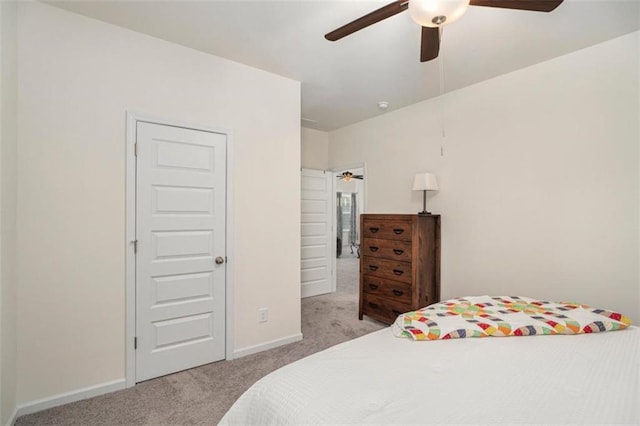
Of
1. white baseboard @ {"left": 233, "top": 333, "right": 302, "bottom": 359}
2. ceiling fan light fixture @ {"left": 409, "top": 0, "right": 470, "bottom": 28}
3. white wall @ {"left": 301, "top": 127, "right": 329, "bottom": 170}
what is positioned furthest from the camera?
white wall @ {"left": 301, "top": 127, "right": 329, "bottom": 170}

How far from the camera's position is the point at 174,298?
96.6 inches

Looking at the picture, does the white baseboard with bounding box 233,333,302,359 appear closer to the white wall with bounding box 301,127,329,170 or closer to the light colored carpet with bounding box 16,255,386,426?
the light colored carpet with bounding box 16,255,386,426

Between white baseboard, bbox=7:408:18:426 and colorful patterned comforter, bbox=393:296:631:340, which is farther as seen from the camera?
white baseboard, bbox=7:408:18:426

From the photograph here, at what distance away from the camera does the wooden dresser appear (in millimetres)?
3150

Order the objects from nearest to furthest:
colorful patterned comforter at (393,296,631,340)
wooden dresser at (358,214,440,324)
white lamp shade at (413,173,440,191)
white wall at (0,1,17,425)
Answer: colorful patterned comforter at (393,296,631,340), white wall at (0,1,17,425), wooden dresser at (358,214,440,324), white lamp shade at (413,173,440,191)

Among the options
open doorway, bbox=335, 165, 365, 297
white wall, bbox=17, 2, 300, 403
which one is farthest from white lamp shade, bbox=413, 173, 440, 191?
open doorway, bbox=335, 165, 365, 297

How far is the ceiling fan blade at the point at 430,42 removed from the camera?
1.68m

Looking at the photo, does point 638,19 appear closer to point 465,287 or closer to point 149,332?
point 465,287

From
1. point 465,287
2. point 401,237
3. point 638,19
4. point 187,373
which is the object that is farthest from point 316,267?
point 638,19

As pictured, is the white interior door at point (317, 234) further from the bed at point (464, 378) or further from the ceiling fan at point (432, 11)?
the bed at point (464, 378)

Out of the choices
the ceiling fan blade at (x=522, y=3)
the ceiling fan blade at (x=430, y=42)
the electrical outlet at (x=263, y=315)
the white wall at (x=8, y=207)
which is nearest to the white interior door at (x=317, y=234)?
the electrical outlet at (x=263, y=315)

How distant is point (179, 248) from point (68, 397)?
1.15m

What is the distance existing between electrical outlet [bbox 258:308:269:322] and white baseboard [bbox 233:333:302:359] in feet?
0.72

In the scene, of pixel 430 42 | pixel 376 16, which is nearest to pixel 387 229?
pixel 430 42
